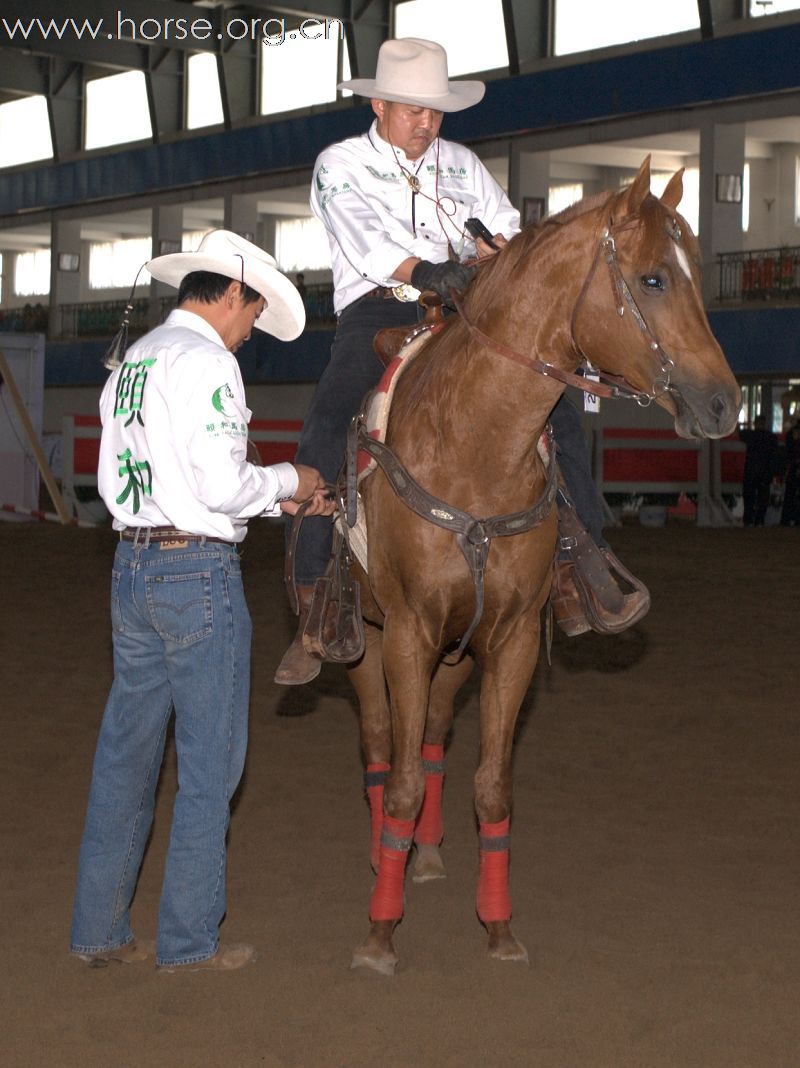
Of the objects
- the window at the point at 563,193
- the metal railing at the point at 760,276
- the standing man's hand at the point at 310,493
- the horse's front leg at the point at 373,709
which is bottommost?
the horse's front leg at the point at 373,709

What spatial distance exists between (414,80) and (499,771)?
2.35 meters

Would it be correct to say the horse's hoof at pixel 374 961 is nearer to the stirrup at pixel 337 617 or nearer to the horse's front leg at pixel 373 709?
the stirrup at pixel 337 617

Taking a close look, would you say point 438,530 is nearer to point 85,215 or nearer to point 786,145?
point 786,145

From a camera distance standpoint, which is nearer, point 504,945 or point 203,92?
point 504,945

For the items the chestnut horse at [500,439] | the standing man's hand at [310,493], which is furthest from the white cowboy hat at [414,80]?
the standing man's hand at [310,493]

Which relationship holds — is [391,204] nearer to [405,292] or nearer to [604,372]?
Result: [405,292]

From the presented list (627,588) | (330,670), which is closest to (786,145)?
(627,588)

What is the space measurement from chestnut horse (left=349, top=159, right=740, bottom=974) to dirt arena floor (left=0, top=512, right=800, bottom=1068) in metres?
0.35

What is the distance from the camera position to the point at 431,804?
18.3 ft

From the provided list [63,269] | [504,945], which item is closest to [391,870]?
[504,945]

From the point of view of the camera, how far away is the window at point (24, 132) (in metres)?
40.7

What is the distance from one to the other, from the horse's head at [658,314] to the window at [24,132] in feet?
126

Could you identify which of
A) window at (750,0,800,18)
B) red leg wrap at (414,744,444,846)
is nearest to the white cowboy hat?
red leg wrap at (414,744,444,846)

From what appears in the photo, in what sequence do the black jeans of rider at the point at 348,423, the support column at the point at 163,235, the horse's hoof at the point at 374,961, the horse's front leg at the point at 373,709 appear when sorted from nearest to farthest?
the horse's hoof at the point at 374,961 → the black jeans of rider at the point at 348,423 → the horse's front leg at the point at 373,709 → the support column at the point at 163,235
